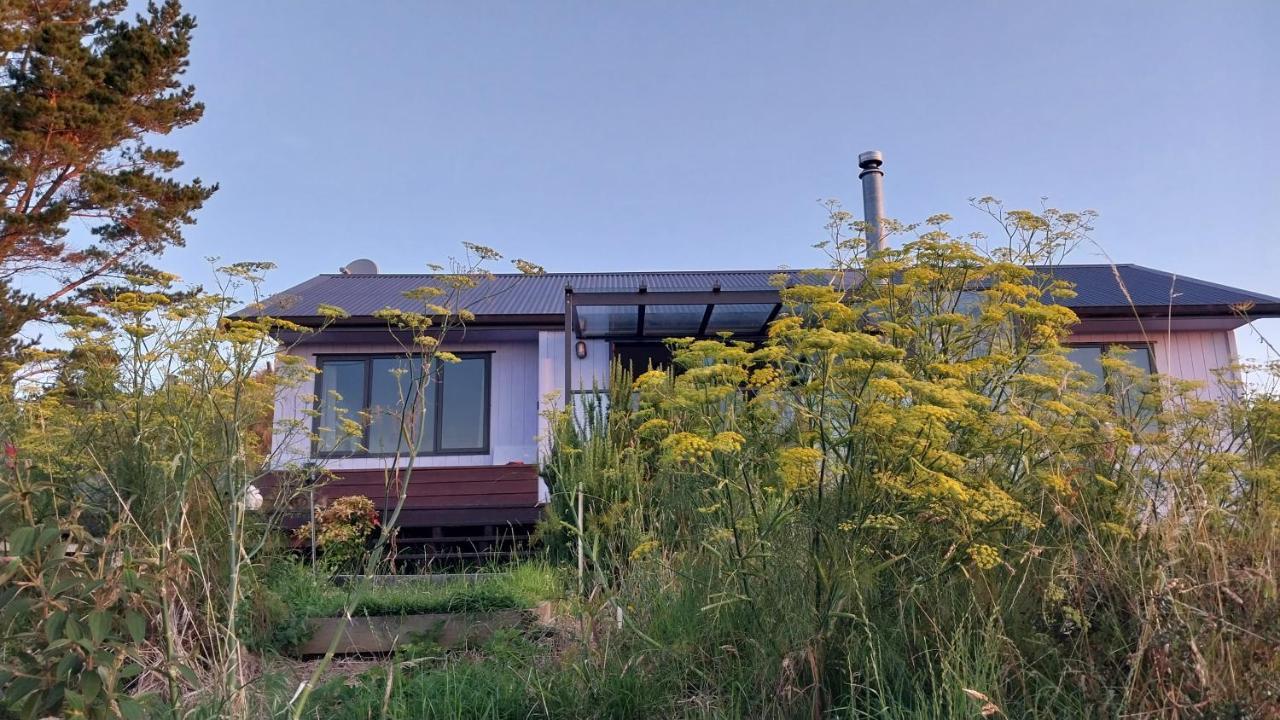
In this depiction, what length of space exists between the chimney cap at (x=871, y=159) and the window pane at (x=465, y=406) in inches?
286

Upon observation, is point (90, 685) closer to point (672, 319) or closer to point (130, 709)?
point (130, 709)

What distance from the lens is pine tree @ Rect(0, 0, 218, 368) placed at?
38.8 ft

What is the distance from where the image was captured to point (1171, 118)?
8.73m

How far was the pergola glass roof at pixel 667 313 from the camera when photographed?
912cm

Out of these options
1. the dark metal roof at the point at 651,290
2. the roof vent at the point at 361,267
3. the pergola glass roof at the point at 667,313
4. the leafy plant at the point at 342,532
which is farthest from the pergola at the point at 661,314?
the roof vent at the point at 361,267

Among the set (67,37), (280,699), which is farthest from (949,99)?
(67,37)

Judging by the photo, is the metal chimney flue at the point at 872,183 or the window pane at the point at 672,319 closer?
the window pane at the point at 672,319

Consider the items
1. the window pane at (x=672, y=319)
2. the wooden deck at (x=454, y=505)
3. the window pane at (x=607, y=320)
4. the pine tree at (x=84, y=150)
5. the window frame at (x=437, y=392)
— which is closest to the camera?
the wooden deck at (x=454, y=505)

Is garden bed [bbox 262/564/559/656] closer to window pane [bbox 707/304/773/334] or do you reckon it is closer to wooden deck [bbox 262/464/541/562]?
wooden deck [bbox 262/464/541/562]

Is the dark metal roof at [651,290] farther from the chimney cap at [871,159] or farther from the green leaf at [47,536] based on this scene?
the green leaf at [47,536]

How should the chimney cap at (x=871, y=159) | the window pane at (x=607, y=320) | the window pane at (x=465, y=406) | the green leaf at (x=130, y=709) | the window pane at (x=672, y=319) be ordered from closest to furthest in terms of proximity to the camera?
the green leaf at (x=130, y=709), the window pane at (x=607, y=320), the window pane at (x=672, y=319), the window pane at (x=465, y=406), the chimney cap at (x=871, y=159)

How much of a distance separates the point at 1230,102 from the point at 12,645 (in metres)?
10.7

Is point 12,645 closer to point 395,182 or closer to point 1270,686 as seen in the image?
point 1270,686

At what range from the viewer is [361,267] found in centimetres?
1559
